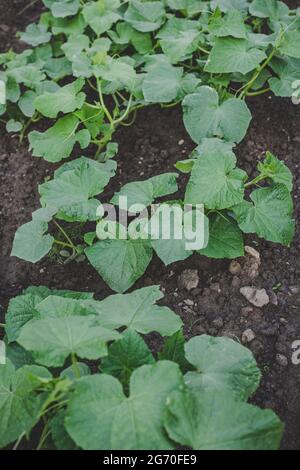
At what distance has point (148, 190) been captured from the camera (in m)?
2.20

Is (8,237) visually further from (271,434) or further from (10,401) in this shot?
(271,434)

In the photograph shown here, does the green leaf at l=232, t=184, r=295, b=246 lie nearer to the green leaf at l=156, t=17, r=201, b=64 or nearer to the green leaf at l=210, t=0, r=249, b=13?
the green leaf at l=156, t=17, r=201, b=64

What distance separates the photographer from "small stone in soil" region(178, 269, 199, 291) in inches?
86.0

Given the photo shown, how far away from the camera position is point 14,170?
2674mm

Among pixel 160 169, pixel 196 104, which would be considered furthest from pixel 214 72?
pixel 160 169

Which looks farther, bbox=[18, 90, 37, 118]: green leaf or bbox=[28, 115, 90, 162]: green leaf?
bbox=[18, 90, 37, 118]: green leaf

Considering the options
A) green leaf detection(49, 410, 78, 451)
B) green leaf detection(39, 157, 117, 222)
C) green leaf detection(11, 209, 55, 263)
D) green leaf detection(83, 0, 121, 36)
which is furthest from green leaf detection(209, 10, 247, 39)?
green leaf detection(49, 410, 78, 451)

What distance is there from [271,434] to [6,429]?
0.73m

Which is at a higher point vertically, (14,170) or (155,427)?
(155,427)

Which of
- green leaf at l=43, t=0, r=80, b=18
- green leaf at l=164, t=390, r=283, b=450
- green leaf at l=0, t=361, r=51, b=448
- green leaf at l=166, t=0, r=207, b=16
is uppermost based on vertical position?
green leaf at l=166, t=0, r=207, b=16

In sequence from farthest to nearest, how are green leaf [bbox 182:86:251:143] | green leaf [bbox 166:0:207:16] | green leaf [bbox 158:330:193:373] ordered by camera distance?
green leaf [bbox 166:0:207:16]
green leaf [bbox 182:86:251:143]
green leaf [bbox 158:330:193:373]

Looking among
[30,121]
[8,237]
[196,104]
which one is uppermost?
[196,104]

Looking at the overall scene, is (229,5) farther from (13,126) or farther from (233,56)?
(13,126)

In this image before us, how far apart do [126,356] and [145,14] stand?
1.90 m
